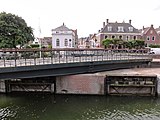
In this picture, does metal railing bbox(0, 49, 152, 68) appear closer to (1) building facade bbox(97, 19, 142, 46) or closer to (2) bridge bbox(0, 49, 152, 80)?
(2) bridge bbox(0, 49, 152, 80)

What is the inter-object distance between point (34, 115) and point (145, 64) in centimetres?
2455

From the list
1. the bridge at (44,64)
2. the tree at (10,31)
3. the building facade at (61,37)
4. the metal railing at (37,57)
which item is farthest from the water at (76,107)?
the building facade at (61,37)

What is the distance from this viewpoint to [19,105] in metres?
22.5

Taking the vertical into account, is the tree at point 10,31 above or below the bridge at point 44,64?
above

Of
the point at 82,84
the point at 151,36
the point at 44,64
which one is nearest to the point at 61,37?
the point at 151,36

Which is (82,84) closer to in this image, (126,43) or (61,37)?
(126,43)

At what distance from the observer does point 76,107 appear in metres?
22.1

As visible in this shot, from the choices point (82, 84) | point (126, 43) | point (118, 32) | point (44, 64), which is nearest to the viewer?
point (44, 64)

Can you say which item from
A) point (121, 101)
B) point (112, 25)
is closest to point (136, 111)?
point (121, 101)

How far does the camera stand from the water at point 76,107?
19422 millimetres

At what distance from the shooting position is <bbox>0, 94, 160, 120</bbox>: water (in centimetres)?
1942

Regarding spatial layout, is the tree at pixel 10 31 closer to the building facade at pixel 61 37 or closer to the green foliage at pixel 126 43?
the building facade at pixel 61 37

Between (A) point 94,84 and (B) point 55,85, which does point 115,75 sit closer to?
(A) point 94,84

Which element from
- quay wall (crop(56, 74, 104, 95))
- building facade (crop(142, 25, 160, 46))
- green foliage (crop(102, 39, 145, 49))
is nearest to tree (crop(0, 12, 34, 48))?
quay wall (crop(56, 74, 104, 95))
